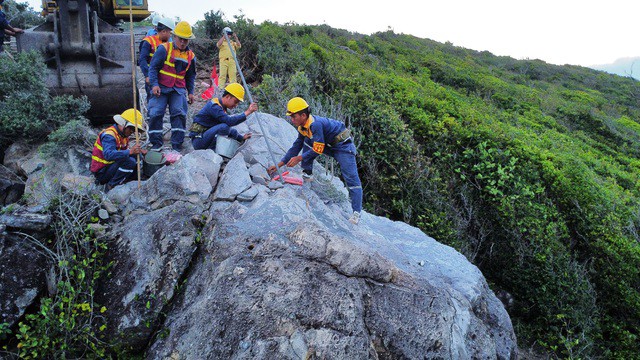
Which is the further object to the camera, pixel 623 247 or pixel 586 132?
pixel 586 132

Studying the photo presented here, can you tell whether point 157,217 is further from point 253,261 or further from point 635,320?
point 635,320

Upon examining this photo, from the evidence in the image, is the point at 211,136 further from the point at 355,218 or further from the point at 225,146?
the point at 355,218

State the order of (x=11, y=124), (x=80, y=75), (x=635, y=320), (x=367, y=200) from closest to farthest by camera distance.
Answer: (x=11, y=124) → (x=80, y=75) → (x=635, y=320) → (x=367, y=200)

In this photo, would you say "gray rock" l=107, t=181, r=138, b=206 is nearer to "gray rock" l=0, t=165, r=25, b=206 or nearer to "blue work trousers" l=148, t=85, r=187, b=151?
"blue work trousers" l=148, t=85, r=187, b=151

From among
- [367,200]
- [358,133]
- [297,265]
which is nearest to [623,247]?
[367,200]

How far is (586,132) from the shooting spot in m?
17.9

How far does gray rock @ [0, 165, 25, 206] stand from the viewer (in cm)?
609

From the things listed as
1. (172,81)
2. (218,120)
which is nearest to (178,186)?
(218,120)

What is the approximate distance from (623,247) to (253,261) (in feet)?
27.3

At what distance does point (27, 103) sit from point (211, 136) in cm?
308

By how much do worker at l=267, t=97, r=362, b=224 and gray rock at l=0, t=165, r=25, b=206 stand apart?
3.58m

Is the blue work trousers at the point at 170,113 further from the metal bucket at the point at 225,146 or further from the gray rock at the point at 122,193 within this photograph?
the gray rock at the point at 122,193

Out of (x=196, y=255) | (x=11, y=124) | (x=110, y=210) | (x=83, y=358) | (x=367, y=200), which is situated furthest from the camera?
(x=367, y=200)

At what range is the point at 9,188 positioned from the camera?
616 cm
